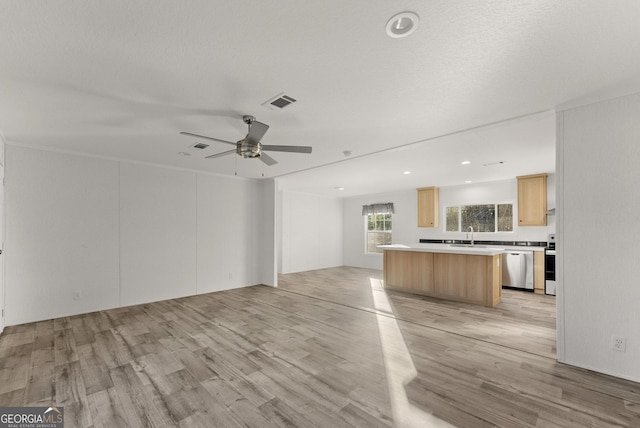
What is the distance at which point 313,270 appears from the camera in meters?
8.37

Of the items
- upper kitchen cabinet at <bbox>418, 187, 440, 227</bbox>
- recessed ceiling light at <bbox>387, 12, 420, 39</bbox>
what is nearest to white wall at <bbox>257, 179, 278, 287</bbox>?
upper kitchen cabinet at <bbox>418, 187, 440, 227</bbox>

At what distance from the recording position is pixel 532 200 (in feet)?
18.7

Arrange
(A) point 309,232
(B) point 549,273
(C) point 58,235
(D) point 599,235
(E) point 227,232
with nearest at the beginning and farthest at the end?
(D) point 599,235 < (C) point 58,235 < (B) point 549,273 < (E) point 227,232 < (A) point 309,232

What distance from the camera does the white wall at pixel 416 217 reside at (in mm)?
6043

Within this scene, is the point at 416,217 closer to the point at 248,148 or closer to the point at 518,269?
the point at 518,269

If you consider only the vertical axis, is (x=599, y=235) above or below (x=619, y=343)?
above

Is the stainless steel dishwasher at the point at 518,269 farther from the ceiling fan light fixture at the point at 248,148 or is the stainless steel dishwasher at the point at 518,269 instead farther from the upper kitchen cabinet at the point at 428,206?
the ceiling fan light fixture at the point at 248,148

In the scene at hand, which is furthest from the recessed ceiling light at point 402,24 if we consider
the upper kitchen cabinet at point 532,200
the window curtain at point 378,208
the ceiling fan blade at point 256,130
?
the window curtain at point 378,208

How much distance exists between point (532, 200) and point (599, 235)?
12.8ft

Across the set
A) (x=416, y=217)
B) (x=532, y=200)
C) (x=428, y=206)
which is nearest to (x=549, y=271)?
(x=532, y=200)

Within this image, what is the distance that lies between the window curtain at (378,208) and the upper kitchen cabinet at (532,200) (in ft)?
10.5

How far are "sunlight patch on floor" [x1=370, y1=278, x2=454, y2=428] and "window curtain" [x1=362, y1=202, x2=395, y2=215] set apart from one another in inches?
180

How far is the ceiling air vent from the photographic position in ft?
7.77

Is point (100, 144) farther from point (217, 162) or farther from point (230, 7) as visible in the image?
point (230, 7)
